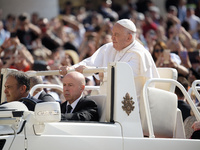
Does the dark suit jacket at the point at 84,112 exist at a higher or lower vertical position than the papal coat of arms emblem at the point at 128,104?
lower

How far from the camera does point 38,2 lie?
20562 mm

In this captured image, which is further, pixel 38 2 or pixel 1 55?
pixel 38 2

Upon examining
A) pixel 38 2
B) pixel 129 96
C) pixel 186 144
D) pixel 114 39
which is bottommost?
pixel 186 144

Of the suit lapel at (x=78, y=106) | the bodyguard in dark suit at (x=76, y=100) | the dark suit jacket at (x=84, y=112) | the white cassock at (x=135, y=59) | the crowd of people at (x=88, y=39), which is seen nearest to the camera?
the dark suit jacket at (x=84, y=112)

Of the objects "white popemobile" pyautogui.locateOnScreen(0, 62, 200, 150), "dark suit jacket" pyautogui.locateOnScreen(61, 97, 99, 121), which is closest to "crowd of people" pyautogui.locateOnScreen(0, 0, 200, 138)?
"white popemobile" pyautogui.locateOnScreen(0, 62, 200, 150)

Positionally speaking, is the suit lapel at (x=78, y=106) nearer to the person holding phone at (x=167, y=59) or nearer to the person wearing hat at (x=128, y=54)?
the person wearing hat at (x=128, y=54)

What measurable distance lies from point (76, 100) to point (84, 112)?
1.19 feet

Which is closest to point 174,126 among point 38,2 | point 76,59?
point 76,59

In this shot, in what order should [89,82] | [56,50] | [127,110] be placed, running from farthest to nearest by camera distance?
[56,50] < [89,82] < [127,110]

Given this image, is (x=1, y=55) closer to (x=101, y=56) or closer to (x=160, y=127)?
(x=101, y=56)

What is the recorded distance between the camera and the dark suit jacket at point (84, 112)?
650 centimetres

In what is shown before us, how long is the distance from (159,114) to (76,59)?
7.13 meters

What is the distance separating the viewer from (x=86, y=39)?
1619cm

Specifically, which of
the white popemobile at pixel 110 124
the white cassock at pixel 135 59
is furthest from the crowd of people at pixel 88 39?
the white popemobile at pixel 110 124
